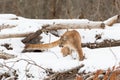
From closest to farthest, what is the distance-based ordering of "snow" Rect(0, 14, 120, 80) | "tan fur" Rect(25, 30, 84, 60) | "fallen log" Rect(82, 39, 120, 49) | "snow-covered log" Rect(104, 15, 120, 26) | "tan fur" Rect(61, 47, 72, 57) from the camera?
"snow" Rect(0, 14, 120, 80) → "tan fur" Rect(25, 30, 84, 60) → "tan fur" Rect(61, 47, 72, 57) → "fallen log" Rect(82, 39, 120, 49) → "snow-covered log" Rect(104, 15, 120, 26)

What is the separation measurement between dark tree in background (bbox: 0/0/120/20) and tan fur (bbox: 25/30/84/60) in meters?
6.83

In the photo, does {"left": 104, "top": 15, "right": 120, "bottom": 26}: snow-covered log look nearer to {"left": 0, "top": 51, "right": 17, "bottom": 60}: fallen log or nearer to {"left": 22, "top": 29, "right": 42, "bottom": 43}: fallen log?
{"left": 22, "top": 29, "right": 42, "bottom": 43}: fallen log

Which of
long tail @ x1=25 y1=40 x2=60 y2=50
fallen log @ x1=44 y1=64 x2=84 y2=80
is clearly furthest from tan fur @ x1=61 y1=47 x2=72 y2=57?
fallen log @ x1=44 y1=64 x2=84 y2=80

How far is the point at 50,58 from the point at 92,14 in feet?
27.1

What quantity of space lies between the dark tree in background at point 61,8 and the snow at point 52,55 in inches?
223

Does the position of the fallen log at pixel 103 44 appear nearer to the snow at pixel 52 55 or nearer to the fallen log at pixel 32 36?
the snow at pixel 52 55

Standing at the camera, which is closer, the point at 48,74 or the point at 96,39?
the point at 48,74

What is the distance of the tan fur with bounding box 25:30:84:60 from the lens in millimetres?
8000

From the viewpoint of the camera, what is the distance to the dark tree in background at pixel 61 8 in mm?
16328

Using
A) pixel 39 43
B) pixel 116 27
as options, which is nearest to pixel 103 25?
pixel 116 27

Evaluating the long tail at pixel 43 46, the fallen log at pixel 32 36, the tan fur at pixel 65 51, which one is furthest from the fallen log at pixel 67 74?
the fallen log at pixel 32 36

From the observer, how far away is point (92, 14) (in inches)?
635

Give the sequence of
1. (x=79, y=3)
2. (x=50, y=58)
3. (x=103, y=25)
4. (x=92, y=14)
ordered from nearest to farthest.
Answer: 1. (x=50, y=58)
2. (x=103, y=25)
3. (x=92, y=14)
4. (x=79, y=3)

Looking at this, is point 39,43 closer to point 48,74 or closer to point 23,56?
point 23,56
